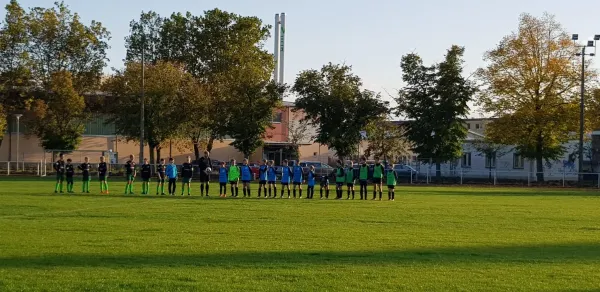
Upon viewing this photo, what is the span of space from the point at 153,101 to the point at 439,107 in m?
22.9

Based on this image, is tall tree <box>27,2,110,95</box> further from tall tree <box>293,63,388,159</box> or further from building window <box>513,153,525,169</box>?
building window <box>513,153,525,169</box>

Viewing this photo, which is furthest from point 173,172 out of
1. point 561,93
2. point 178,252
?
point 561,93

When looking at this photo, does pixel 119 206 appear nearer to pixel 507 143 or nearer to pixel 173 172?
pixel 173 172

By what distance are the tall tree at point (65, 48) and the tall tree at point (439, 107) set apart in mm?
27124

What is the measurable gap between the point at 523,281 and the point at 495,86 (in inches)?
1959

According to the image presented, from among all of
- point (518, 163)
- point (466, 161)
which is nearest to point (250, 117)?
point (466, 161)

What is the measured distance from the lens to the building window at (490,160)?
69.2m

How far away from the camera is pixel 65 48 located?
6538 cm

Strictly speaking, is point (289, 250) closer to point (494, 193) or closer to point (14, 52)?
point (494, 193)

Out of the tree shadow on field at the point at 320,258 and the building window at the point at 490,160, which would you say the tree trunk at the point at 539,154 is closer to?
the building window at the point at 490,160

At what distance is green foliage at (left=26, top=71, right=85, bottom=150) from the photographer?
62.3 meters

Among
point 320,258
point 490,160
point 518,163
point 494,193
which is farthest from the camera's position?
point 490,160

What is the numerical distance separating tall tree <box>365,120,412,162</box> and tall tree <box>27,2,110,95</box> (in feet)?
81.2

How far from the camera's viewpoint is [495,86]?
59.4 metres
